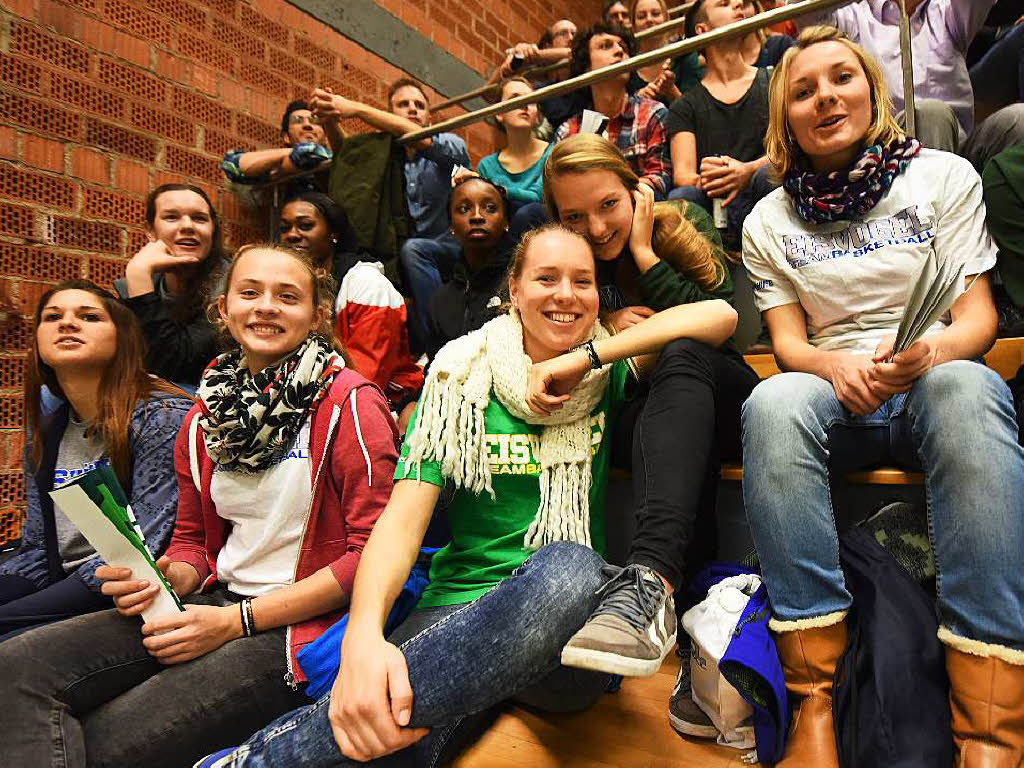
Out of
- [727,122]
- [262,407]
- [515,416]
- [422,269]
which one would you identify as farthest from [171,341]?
[727,122]

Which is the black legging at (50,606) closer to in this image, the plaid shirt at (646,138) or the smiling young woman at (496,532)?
the smiling young woman at (496,532)

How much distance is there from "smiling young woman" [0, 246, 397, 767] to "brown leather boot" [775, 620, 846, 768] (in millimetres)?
700

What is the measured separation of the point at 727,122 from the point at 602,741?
1989 mm

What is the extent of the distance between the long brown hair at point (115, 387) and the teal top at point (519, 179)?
56.8 inches

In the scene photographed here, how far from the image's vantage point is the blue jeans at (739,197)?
1.93 meters

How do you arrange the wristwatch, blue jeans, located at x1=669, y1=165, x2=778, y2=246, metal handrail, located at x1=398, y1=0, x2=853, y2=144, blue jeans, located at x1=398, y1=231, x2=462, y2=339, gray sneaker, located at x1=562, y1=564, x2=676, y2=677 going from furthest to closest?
blue jeans, located at x1=398, y1=231, x2=462, y2=339, blue jeans, located at x1=669, y1=165, x2=778, y2=246, metal handrail, located at x1=398, y1=0, x2=853, y2=144, the wristwatch, gray sneaker, located at x1=562, y1=564, x2=676, y2=677

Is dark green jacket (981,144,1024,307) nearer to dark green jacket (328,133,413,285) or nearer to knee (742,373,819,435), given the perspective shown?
knee (742,373,819,435)

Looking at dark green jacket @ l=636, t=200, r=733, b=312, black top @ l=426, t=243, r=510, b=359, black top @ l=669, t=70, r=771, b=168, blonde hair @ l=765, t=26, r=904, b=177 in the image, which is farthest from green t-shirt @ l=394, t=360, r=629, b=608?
black top @ l=669, t=70, r=771, b=168

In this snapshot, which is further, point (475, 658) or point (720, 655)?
point (720, 655)

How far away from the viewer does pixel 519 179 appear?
8.84 feet

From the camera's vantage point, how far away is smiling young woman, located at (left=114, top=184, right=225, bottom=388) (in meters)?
1.85

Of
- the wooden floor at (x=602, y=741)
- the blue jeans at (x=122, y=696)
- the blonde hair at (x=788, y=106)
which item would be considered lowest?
the wooden floor at (x=602, y=741)

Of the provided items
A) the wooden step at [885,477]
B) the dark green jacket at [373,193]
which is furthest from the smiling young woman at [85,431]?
the wooden step at [885,477]

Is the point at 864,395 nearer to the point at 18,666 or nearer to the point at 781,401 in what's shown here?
the point at 781,401
